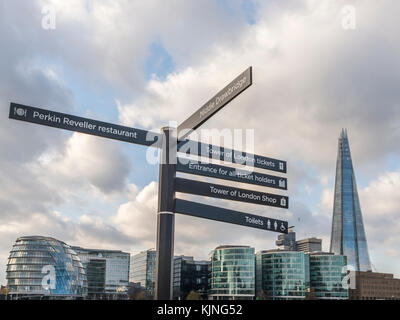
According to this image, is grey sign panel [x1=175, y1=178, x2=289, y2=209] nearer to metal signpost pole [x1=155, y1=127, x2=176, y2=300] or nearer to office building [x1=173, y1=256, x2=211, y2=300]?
metal signpost pole [x1=155, y1=127, x2=176, y2=300]

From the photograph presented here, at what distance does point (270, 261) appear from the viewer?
15388 cm

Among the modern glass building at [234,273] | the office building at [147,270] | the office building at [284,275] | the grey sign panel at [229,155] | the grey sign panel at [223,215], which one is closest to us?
the grey sign panel at [223,215]

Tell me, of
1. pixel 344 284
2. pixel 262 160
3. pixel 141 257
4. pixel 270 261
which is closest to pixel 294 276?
pixel 270 261

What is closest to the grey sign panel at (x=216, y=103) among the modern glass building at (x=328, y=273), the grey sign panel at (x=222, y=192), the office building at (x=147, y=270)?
the grey sign panel at (x=222, y=192)

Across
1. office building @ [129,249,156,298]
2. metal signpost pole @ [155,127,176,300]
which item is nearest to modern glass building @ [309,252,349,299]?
office building @ [129,249,156,298]

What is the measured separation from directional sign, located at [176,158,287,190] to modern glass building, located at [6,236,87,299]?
133188 millimetres

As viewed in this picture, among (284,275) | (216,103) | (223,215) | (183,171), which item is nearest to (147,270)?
(284,275)

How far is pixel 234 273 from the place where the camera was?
14675 cm

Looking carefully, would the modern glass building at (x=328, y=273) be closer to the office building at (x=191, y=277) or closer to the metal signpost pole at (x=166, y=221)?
the office building at (x=191, y=277)

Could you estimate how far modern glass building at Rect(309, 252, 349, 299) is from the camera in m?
158

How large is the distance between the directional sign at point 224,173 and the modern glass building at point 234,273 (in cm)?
13428

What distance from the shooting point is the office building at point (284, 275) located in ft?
488
